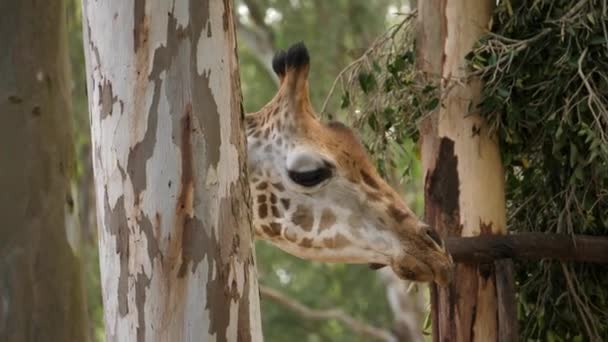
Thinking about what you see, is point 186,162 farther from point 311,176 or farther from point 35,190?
point 311,176

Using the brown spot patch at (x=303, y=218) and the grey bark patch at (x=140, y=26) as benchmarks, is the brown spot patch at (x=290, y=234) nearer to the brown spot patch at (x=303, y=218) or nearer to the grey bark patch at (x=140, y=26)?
the brown spot patch at (x=303, y=218)

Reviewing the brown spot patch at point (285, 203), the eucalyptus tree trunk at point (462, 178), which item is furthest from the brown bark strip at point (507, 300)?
the brown spot patch at point (285, 203)

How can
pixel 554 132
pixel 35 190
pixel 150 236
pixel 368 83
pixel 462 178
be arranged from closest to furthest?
pixel 150 236 < pixel 35 190 < pixel 554 132 < pixel 462 178 < pixel 368 83

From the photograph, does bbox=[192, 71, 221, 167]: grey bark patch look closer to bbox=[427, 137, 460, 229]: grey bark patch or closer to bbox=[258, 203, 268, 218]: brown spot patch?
bbox=[258, 203, 268, 218]: brown spot patch

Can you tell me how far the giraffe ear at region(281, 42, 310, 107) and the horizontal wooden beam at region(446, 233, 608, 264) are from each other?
937mm

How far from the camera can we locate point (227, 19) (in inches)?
106

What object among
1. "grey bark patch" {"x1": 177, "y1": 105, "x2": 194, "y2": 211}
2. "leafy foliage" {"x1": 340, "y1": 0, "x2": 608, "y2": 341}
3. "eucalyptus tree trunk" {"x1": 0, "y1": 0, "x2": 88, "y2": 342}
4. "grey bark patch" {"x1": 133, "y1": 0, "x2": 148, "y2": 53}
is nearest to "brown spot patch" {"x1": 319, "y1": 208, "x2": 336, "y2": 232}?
"eucalyptus tree trunk" {"x1": 0, "y1": 0, "x2": 88, "y2": 342}

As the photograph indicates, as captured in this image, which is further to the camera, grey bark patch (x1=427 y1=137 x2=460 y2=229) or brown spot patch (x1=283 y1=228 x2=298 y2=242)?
grey bark patch (x1=427 y1=137 x2=460 y2=229)

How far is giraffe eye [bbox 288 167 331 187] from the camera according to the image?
3.25m

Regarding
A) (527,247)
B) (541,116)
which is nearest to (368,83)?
(541,116)

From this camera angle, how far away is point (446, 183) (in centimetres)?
420

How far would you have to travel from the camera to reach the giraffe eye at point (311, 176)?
128 inches

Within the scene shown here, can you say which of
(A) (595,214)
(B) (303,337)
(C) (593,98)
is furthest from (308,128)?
(B) (303,337)

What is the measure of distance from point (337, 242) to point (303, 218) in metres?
0.12
